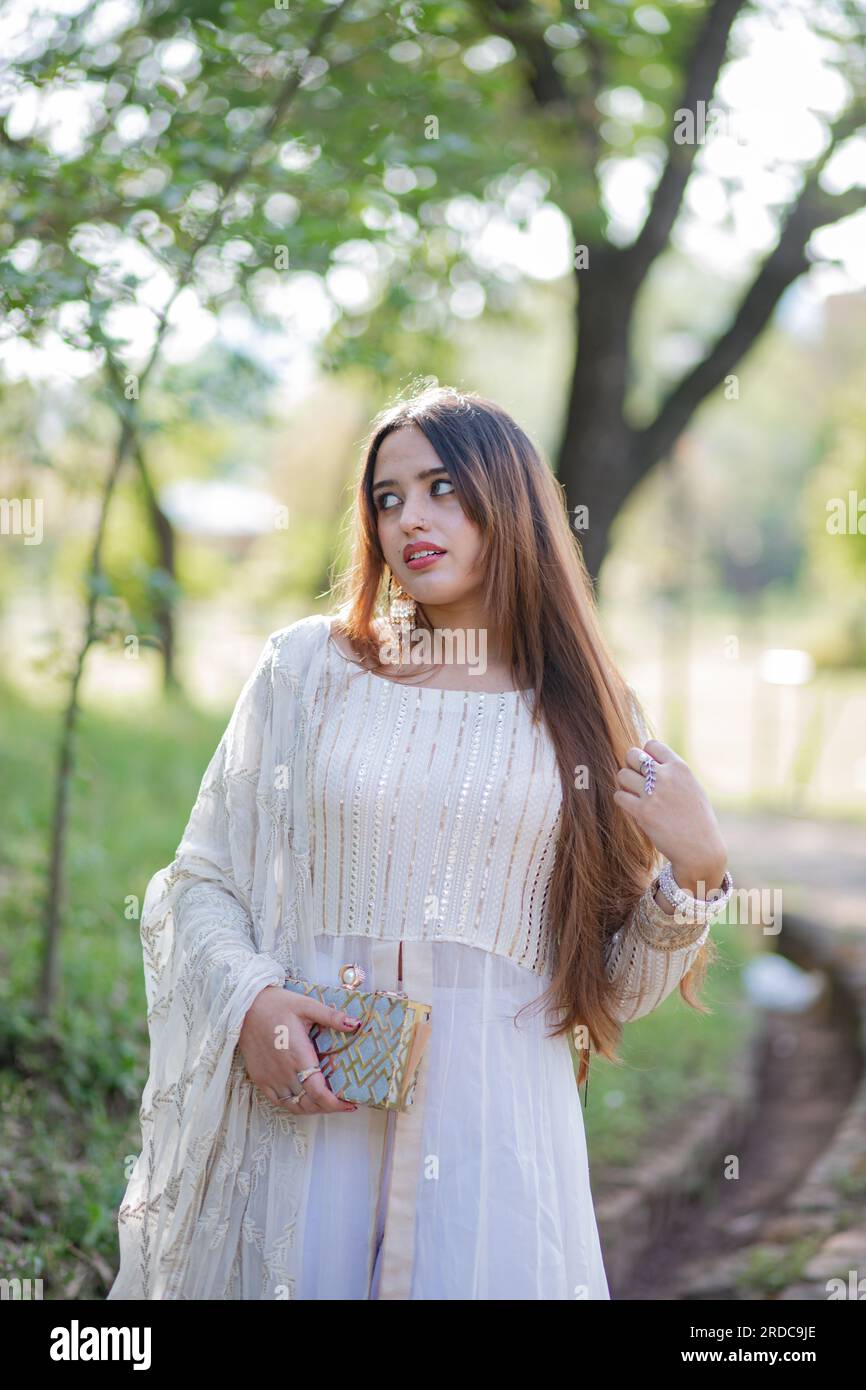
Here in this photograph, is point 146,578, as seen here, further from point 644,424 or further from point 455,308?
point 455,308

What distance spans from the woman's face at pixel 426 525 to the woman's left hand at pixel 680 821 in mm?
431

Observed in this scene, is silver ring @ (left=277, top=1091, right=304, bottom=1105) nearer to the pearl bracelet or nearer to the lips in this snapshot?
the pearl bracelet

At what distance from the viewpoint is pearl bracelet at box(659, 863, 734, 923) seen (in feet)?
6.54

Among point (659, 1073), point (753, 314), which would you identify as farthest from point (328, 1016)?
point (753, 314)

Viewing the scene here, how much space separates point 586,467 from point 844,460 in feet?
35.6

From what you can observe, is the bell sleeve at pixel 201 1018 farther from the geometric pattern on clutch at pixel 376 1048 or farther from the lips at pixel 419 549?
the lips at pixel 419 549

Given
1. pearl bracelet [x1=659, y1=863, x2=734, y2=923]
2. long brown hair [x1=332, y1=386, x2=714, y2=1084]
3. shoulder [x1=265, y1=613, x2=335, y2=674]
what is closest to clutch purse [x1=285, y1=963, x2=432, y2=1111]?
long brown hair [x1=332, y1=386, x2=714, y2=1084]

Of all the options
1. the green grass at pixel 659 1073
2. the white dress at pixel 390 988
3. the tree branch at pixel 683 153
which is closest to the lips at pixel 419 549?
the white dress at pixel 390 988

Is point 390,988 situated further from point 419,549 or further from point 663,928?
point 419,549

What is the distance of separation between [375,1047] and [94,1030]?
2.27m

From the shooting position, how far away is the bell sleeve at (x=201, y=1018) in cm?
207

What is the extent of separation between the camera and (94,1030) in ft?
13.1

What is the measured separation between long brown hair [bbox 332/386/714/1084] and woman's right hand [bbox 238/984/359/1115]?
1.23 feet
